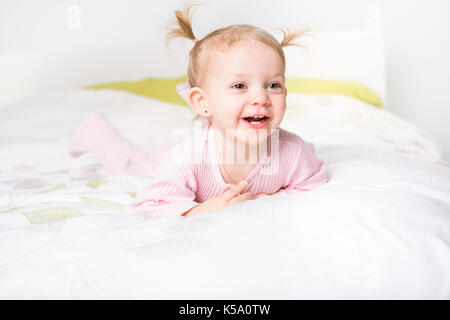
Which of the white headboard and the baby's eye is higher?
the baby's eye

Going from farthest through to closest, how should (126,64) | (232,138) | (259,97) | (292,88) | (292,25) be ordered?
(292,25), (126,64), (292,88), (232,138), (259,97)

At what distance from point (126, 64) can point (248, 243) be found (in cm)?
196

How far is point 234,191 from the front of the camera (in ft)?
3.36

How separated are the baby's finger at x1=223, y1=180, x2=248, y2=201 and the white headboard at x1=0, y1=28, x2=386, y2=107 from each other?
4.94ft

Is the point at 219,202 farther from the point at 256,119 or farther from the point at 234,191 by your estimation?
the point at 256,119

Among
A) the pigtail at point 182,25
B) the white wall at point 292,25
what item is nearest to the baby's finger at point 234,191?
the pigtail at point 182,25

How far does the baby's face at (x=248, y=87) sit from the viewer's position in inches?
38.4

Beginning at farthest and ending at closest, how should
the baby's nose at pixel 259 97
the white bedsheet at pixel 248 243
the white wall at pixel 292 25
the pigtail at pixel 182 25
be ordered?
1. the white wall at pixel 292 25
2. the pigtail at pixel 182 25
3. the baby's nose at pixel 259 97
4. the white bedsheet at pixel 248 243

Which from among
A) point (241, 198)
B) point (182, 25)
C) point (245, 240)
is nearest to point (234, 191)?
point (241, 198)

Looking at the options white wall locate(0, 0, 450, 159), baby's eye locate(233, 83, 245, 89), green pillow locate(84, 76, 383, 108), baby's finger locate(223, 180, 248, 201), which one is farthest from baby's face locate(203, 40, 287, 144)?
white wall locate(0, 0, 450, 159)

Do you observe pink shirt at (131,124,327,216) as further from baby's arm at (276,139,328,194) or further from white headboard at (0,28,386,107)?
white headboard at (0,28,386,107)

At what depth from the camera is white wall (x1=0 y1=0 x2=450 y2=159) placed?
7.93 feet

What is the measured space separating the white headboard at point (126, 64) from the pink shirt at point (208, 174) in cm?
137

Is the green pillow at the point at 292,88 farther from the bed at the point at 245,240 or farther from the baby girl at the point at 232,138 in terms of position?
the baby girl at the point at 232,138
